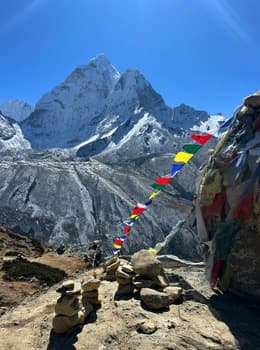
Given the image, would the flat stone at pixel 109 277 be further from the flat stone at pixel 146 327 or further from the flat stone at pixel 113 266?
the flat stone at pixel 146 327

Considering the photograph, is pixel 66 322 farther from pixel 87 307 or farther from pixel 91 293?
pixel 91 293

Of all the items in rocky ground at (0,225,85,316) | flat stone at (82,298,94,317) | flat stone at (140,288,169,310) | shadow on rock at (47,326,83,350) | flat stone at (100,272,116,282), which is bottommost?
rocky ground at (0,225,85,316)

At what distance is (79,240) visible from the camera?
3108 inches

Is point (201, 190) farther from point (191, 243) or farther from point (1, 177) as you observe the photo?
point (1, 177)

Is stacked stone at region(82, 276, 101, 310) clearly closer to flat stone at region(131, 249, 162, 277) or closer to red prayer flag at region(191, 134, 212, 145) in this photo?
flat stone at region(131, 249, 162, 277)

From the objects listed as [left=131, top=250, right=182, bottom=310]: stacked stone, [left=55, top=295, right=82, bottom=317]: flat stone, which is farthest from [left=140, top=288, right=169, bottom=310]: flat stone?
[left=55, top=295, right=82, bottom=317]: flat stone

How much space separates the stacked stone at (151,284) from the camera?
401 inches

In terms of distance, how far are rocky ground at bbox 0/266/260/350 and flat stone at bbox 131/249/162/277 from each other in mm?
686

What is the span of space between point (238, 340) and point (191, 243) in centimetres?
7211

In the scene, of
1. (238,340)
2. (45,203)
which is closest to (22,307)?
(238,340)

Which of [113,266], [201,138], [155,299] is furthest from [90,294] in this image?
[201,138]

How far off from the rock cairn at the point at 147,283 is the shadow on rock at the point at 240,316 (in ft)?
3.80

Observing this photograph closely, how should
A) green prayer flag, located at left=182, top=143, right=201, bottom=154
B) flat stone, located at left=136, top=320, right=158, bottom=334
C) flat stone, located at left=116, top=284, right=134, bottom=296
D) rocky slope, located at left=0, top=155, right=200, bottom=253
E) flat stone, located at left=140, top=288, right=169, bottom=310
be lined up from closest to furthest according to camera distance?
flat stone, located at left=136, top=320, right=158, bottom=334, flat stone, located at left=140, top=288, right=169, bottom=310, flat stone, located at left=116, top=284, right=134, bottom=296, green prayer flag, located at left=182, top=143, right=201, bottom=154, rocky slope, located at left=0, top=155, right=200, bottom=253

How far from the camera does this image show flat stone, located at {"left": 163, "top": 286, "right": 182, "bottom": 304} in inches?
410
